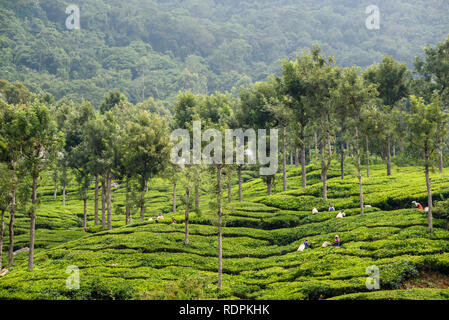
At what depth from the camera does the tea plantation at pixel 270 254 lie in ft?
94.3

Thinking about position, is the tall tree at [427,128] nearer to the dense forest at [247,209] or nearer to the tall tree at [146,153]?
the dense forest at [247,209]

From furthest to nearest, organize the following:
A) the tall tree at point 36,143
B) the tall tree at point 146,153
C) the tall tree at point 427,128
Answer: the tall tree at point 146,153 < the tall tree at point 36,143 < the tall tree at point 427,128

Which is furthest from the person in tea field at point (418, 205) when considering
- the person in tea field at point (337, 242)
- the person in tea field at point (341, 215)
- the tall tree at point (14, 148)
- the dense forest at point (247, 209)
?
the tall tree at point (14, 148)

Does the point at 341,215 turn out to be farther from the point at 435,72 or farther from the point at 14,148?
the point at 435,72

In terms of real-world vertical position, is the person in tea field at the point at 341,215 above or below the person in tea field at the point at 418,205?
below

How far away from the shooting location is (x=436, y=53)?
226ft

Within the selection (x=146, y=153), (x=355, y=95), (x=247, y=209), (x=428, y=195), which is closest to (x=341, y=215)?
(x=428, y=195)

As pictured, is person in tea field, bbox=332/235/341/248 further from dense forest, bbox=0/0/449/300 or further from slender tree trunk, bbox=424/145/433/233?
slender tree trunk, bbox=424/145/433/233

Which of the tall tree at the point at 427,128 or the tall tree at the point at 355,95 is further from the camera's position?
the tall tree at the point at 355,95

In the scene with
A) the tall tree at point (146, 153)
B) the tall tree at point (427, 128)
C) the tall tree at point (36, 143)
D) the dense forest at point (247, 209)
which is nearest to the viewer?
the dense forest at point (247, 209)

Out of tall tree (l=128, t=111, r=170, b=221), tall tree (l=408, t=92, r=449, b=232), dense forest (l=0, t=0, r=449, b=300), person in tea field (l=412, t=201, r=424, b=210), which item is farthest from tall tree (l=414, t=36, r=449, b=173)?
tall tree (l=128, t=111, r=170, b=221)

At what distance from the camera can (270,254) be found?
40688mm

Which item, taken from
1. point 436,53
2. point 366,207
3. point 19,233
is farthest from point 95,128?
point 436,53

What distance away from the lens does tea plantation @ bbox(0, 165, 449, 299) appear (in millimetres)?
28750
